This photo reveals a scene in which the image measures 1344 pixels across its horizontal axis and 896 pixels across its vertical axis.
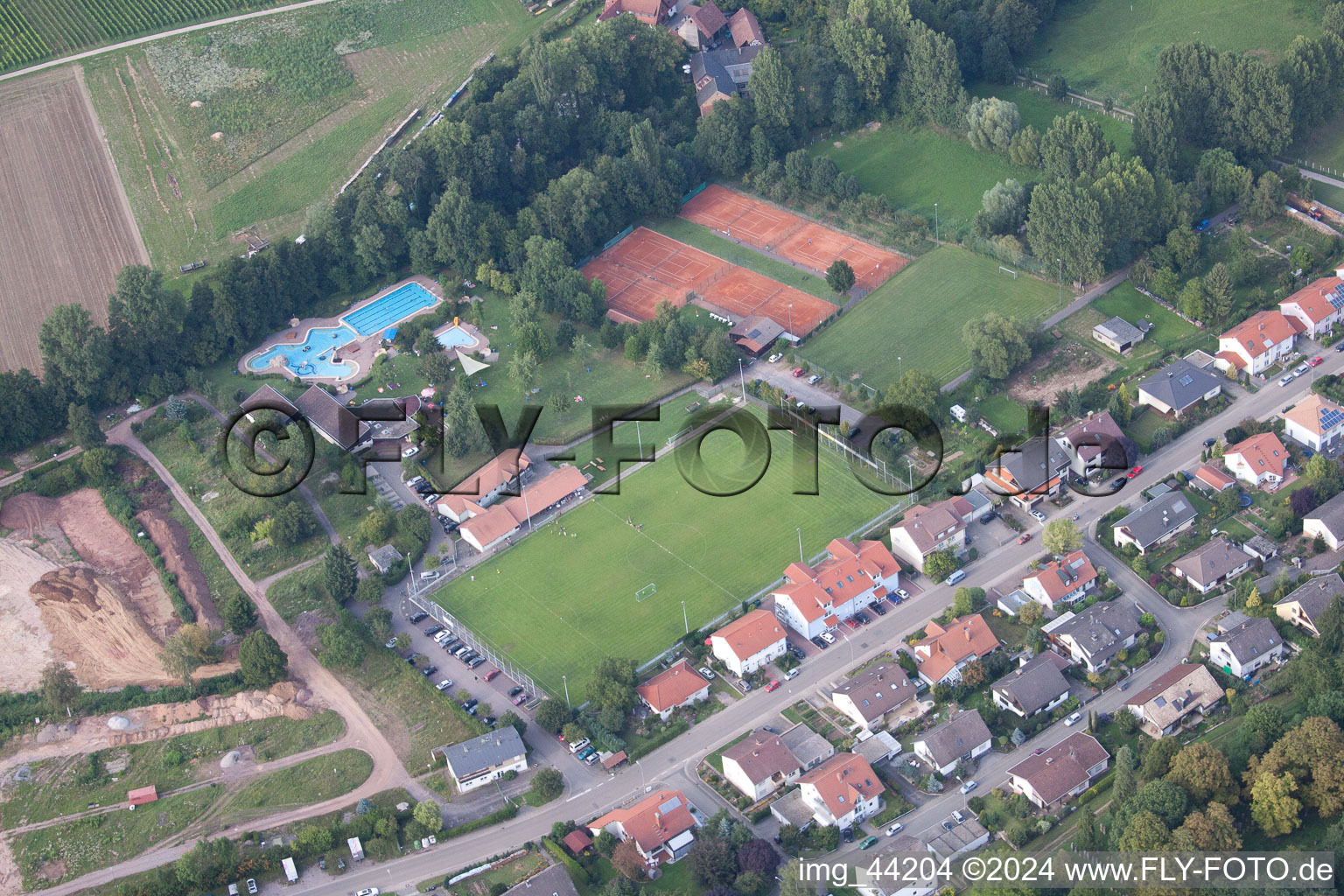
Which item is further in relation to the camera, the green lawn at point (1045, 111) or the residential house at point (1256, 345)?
the green lawn at point (1045, 111)

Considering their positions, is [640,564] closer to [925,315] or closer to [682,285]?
[682,285]

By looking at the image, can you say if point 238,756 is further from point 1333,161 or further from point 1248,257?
point 1333,161

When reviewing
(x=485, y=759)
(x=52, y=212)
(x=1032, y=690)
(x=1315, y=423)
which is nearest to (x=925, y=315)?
(x=1315, y=423)

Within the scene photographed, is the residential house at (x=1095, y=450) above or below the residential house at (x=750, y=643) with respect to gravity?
above

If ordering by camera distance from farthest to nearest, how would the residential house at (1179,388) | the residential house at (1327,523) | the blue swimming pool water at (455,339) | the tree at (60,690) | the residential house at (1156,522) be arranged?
the blue swimming pool water at (455,339) < the residential house at (1179,388) < the residential house at (1156,522) < the residential house at (1327,523) < the tree at (60,690)

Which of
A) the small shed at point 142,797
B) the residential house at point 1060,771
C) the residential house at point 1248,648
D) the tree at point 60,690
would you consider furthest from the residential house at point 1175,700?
the tree at point 60,690

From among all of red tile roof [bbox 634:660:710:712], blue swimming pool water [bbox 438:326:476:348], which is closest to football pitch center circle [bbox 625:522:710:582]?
red tile roof [bbox 634:660:710:712]

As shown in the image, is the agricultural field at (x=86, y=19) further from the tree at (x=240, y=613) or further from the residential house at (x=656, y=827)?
the residential house at (x=656, y=827)
